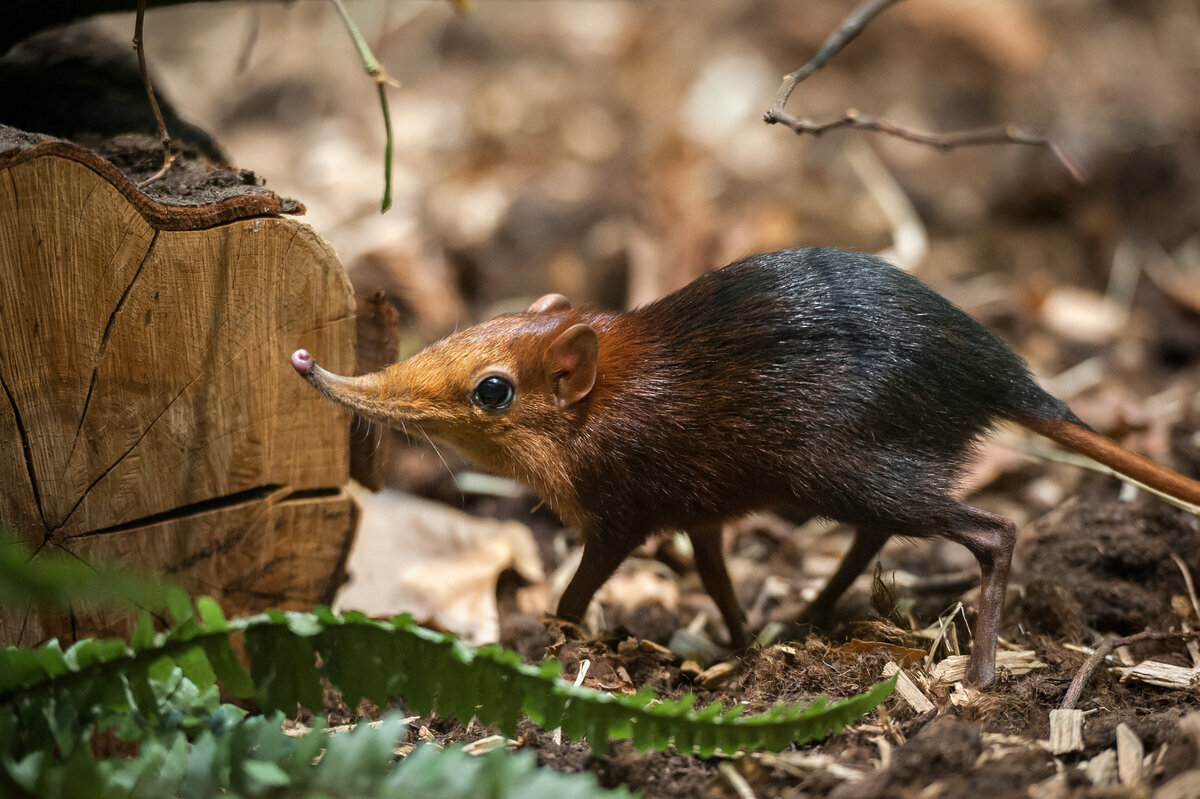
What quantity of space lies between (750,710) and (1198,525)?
2177 mm

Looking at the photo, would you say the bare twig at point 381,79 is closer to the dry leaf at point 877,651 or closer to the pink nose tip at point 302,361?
the pink nose tip at point 302,361

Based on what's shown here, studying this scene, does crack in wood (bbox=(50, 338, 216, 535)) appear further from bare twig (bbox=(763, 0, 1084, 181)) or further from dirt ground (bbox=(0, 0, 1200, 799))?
bare twig (bbox=(763, 0, 1084, 181))

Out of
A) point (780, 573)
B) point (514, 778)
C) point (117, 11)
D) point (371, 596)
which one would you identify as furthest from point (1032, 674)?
point (117, 11)

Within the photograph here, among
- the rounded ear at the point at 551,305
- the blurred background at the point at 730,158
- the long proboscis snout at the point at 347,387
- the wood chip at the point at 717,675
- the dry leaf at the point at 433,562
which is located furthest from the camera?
the blurred background at the point at 730,158

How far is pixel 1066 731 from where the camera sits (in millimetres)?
2787

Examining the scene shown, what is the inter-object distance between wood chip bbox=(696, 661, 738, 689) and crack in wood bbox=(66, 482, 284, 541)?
5.15ft

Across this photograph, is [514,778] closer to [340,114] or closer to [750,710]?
[750,710]

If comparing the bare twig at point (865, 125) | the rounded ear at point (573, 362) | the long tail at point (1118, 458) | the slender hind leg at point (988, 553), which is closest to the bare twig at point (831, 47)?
the bare twig at point (865, 125)

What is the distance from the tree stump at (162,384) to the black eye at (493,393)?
469 mm

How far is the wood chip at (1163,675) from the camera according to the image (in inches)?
124

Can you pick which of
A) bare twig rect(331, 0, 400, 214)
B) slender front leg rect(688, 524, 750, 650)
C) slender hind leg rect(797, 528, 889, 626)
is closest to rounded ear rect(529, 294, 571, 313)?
bare twig rect(331, 0, 400, 214)

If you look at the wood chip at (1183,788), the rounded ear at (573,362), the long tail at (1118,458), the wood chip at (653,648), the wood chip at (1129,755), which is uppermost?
the rounded ear at (573,362)

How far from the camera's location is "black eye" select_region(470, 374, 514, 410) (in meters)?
3.57

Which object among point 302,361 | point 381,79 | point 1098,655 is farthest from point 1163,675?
point 381,79
